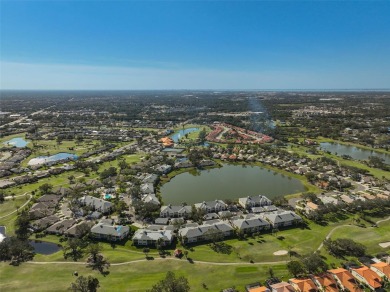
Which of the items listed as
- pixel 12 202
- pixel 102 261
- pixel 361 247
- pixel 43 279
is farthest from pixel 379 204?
pixel 12 202

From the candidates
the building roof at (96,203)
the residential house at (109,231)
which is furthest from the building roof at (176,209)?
the building roof at (96,203)

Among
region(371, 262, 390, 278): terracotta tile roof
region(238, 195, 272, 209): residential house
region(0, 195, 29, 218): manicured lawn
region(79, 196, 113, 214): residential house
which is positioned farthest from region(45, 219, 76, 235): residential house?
region(371, 262, 390, 278): terracotta tile roof

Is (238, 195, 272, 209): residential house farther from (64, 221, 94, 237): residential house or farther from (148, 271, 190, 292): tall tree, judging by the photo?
(64, 221, 94, 237): residential house

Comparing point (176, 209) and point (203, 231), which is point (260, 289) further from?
point (176, 209)

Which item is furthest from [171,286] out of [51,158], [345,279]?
[51,158]

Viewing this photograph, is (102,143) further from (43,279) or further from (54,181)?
(43,279)

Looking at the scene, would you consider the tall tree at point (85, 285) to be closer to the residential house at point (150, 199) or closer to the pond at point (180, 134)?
the residential house at point (150, 199)
